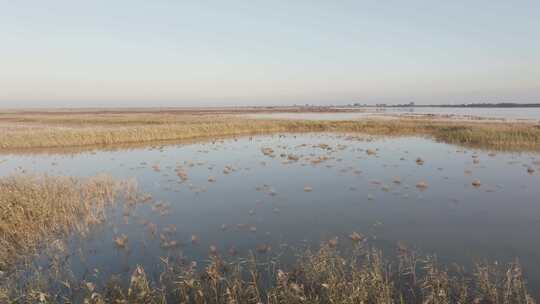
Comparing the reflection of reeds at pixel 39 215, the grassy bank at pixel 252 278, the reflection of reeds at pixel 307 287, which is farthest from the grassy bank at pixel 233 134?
the reflection of reeds at pixel 307 287

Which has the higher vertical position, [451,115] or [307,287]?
[451,115]

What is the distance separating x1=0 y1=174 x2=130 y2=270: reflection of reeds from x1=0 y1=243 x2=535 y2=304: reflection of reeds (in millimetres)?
2633

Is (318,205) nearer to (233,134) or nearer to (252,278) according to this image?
(252,278)

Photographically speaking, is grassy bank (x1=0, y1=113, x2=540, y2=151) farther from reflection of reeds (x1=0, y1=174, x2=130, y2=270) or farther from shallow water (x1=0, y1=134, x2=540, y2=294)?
reflection of reeds (x1=0, y1=174, x2=130, y2=270)

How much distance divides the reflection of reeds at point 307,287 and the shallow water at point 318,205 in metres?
0.95

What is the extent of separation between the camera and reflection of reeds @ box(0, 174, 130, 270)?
332 inches

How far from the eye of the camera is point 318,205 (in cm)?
1252

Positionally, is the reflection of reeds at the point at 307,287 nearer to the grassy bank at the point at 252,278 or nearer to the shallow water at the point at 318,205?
the grassy bank at the point at 252,278

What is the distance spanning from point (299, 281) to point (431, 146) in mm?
27718

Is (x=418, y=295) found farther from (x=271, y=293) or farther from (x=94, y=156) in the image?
(x=94, y=156)

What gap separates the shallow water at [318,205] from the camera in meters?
8.48

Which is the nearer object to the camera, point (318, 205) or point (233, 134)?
point (318, 205)

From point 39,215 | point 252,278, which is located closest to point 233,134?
point 39,215

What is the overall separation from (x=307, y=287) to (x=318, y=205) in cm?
633
